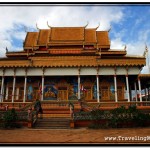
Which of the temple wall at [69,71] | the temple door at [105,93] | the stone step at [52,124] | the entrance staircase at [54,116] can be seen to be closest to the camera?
the stone step at [52,124]

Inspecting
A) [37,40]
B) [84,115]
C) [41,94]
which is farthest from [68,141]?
[37,40]

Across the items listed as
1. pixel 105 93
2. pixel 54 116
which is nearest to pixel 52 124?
pixel 54 116

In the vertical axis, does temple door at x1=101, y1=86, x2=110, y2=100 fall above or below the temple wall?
below

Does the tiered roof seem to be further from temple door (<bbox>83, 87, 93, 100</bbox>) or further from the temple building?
temple door (<bbox>83, 87, 93, 100</bbox>)

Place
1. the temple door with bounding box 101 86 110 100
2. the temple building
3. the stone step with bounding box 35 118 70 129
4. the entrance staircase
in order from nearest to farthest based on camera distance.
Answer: the stone step with bounding box 35 118 70 129
the entrance staircase
the temple building
the temple door with bounding box 101 86 110 100

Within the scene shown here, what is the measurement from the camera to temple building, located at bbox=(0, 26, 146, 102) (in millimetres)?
22828

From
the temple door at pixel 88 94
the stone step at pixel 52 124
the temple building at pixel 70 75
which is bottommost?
the stone step at pixel 52 124

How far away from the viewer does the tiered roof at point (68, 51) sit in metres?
23.0

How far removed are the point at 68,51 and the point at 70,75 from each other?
480 cm

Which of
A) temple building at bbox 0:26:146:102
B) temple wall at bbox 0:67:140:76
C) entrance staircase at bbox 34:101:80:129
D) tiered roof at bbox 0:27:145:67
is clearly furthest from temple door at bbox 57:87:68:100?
entrance staircase at bbox 34:101:80:129

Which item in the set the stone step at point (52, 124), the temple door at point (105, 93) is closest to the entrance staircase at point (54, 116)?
the stone step at point (52, 124)

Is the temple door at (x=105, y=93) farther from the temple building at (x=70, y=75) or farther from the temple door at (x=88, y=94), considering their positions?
the temple door at (x=88, y=94)
